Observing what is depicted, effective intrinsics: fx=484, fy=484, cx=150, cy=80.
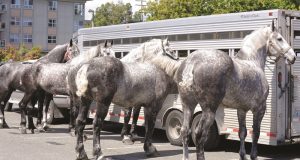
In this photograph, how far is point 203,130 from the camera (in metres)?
7.99

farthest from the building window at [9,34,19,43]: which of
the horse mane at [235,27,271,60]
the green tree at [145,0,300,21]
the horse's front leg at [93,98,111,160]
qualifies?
the horse mane at [235,27,271,60]

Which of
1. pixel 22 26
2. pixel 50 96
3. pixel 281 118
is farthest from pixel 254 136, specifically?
pixel 22 26

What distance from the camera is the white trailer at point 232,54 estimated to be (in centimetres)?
948

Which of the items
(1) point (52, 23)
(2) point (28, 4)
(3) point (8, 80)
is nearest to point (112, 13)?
(1) point (52, 23)

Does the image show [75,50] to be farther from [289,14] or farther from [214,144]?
[289,14]

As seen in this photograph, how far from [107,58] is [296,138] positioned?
4129 millimetres

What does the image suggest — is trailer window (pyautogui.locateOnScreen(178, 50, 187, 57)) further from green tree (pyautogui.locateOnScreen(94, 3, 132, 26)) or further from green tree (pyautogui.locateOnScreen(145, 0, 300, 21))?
green tree (pyautogui.locateOnScreen(94, 3, 132, 26))

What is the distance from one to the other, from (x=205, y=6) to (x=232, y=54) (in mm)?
18645

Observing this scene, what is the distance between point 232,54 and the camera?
10242 mm

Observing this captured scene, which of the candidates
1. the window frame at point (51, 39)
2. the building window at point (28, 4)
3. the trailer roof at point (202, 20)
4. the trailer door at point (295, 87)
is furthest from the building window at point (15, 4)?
the trailer door at point (295, 87)

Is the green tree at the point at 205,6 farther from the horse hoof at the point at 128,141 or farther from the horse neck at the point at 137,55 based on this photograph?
the horse neck at the point at 137,55

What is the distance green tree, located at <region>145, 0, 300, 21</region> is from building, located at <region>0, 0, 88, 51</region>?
4297 centimetres

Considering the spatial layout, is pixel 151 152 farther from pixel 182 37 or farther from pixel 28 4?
pixel 28 4

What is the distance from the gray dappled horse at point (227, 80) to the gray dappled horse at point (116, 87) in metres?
0.41
